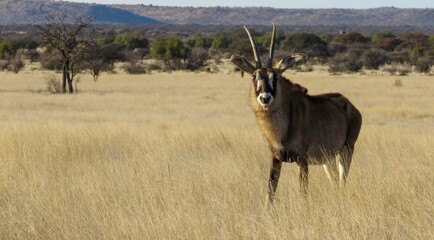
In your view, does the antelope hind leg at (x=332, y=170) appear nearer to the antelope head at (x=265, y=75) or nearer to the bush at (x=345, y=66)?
the antelope head at (x=265, y=75)

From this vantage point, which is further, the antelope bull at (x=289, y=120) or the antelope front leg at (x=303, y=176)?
the antelope front leg at (x=303, y=176)

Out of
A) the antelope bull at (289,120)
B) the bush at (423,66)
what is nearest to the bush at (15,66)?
the bush at (423,66)

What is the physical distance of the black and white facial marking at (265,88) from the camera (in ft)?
19.7

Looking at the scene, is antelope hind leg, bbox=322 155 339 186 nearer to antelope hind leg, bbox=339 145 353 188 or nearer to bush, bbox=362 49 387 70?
antelope hind leg, bbox=339 145 353 188

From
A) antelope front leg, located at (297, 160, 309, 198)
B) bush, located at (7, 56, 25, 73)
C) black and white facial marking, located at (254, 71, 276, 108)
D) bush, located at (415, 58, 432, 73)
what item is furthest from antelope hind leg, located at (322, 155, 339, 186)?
bush, located at (7, 56, 25, 73)

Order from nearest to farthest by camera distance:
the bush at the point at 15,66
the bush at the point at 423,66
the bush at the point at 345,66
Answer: the bush at the point at 15,66 < the bush at the point at 423,66 < the bush at the point at 345,66

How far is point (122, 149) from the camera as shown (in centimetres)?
1099

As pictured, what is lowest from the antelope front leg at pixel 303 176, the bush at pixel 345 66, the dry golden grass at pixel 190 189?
the bush at pixel 345 66

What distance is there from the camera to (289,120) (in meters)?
6.62

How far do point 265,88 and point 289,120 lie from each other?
640 mm

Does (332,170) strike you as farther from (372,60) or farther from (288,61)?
(372,60)

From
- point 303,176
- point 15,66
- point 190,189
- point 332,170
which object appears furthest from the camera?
point 15,66

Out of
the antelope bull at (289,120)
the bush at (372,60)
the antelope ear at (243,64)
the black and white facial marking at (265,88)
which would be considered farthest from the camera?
the bush at (372,60)

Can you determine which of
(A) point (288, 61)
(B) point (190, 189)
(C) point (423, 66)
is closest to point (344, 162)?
(A) point (288, 61)
